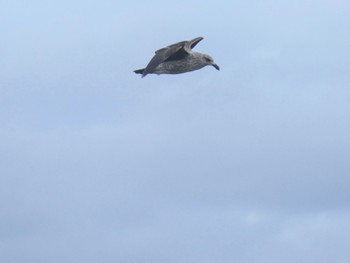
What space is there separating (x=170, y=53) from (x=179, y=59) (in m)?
1.78

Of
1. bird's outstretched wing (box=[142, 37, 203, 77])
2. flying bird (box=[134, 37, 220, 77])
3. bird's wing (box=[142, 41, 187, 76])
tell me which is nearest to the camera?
bird's wing (box=[142, 41, 187, 76])

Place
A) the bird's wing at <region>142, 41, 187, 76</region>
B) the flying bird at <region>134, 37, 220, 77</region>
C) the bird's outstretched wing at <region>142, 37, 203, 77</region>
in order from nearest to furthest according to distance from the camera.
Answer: the bird's wing at <region>142, 41, 187, 76</region>, the bird's outstretched wing at <region>142, 37, 203, 77</region>, the flying bird at <region>134, 37, 220, 77</region>

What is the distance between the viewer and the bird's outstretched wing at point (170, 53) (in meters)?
65.9

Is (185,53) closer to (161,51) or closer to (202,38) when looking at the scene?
(161,51)

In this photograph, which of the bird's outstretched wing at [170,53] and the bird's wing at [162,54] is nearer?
the bird's wing at [162,54]

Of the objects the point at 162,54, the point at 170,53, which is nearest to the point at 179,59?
the point at 170,53

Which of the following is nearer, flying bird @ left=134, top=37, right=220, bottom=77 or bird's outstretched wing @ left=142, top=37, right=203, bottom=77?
bird's outstretched wing @ left=142, top=37, right=203, bottom=77

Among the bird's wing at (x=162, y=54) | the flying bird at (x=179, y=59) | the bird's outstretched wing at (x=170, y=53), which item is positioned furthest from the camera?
the flying bird at (x=179, y=59)

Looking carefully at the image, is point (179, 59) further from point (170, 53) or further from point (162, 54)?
point (162, 54)

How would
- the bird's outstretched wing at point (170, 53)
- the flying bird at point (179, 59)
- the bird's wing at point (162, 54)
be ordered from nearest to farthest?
the bird's wing at point (162, 54)
the bird's outstretched wing at point (170, 53)
the flying bird at point (179, 59)

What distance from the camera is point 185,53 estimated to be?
69562 millimetres

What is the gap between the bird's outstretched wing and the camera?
216ft

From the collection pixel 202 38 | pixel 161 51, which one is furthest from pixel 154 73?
pixel 202 38

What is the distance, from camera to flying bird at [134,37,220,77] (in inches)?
2674
